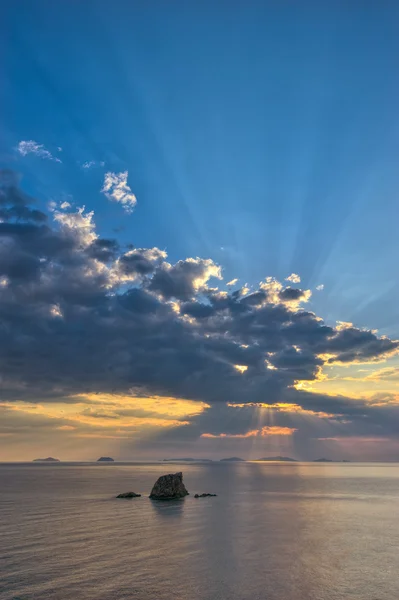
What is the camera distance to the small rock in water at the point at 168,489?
5059 inches

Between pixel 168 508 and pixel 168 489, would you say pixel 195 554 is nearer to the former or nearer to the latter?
pixel 168 508

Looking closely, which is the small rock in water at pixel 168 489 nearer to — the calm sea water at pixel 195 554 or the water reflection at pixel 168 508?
the water reflection at pixel 168 508

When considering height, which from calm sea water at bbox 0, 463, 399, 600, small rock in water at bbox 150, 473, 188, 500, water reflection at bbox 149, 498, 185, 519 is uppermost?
small rock in water at bbox 150, 473, 188, 500

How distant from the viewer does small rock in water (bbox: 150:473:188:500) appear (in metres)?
128

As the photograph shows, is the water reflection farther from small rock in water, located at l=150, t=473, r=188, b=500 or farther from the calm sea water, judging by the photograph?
small rock in water, located at l=150, t=473, r=188, b=500

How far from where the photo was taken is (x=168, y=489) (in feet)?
425

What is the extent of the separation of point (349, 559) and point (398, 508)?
241ft

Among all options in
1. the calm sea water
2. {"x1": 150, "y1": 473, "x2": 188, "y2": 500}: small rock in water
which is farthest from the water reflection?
{"x1": 150, "y1": 473, "x2": 188, "y2": 500}: small rock in water

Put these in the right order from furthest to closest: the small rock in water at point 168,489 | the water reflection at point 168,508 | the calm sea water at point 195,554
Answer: the small rock in water at point 168,489, the water reflection at point 168,508, the calm sea water at point 195,554

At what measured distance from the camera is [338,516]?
9831cm

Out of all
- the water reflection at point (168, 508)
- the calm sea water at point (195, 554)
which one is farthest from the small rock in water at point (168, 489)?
the calm sea water at point (195, 554)

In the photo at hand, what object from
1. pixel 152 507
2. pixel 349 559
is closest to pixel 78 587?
pixel 349 559

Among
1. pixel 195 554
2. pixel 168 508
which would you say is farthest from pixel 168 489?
pixel 195 554

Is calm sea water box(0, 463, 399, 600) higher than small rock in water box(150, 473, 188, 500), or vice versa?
small rock in water box(150, 473, 188, 500)
